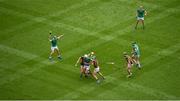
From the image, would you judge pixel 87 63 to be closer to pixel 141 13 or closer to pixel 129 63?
pixel 129 63

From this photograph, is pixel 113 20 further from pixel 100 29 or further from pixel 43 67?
pixel 43 67

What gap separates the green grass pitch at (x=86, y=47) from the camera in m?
31.3

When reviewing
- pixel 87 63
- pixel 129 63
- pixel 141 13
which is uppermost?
pixel 141 13

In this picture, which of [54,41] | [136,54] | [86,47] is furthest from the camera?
[86,47]

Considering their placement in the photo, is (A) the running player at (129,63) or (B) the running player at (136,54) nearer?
(A) the running player at (129,63)

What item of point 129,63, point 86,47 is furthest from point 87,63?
point 86,47

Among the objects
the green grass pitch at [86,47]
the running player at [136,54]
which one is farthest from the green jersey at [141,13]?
the running player at [136,54]

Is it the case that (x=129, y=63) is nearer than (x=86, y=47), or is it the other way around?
(x=129, y=63)

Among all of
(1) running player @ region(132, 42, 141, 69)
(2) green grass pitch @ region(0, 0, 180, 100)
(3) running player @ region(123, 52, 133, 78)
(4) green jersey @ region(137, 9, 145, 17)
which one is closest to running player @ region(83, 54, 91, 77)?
(2) green grass pitch @ region(0, 0, 180, 100)

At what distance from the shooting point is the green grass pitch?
103 ft

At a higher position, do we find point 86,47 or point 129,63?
point 86,47

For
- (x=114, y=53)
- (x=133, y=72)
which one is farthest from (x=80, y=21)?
(x=133, y=72)

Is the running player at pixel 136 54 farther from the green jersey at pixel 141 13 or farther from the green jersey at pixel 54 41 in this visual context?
the green jersey at pixel 141 13

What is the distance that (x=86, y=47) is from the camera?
3688cm
